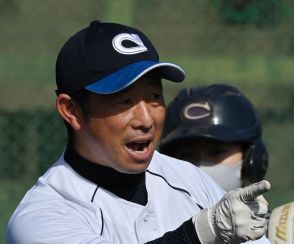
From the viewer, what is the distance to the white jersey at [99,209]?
288cm

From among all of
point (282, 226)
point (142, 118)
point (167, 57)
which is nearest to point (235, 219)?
point (142, 118)

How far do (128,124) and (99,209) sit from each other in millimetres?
256

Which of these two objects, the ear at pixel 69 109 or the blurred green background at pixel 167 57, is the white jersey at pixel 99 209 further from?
the blurred green background at pixel 167 57

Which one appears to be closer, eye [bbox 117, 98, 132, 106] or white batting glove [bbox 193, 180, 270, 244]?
white batting glove [bbox 193, 180, 270, 244]

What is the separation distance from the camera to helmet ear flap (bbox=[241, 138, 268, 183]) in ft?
15.5

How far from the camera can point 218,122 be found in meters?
4.81

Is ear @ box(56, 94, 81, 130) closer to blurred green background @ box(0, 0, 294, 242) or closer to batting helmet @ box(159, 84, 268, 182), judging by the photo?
batting helmet @ box(159, 84, 268, 182)

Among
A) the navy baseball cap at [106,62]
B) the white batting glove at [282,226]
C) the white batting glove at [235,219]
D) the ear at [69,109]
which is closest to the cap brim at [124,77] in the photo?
the navy baseball cap at [106,62]

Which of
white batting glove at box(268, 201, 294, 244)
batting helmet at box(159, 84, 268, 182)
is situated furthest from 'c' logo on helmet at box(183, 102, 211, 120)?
white batting glove at box(268, 201, 294, 244)

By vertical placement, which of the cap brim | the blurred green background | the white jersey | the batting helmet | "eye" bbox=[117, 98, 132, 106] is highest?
the cap brim

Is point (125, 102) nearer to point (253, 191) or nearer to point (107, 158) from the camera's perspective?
point (107, 158)

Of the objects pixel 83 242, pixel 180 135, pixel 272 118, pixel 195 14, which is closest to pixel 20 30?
pixel 195 14

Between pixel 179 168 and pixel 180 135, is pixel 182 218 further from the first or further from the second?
pixel 180 135

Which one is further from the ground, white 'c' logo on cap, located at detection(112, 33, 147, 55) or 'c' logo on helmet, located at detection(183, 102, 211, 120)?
white 'c' logo on cap, located at detection(112, 33, 147, 55)
